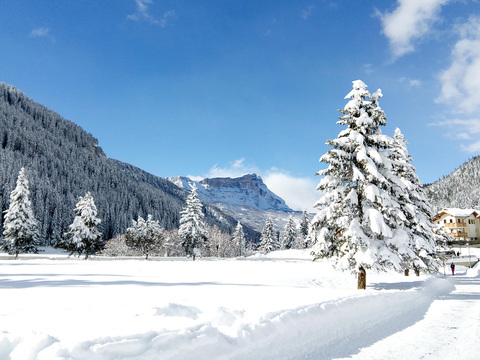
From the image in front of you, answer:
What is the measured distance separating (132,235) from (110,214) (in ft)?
234

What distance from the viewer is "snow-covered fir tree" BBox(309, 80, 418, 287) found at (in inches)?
698

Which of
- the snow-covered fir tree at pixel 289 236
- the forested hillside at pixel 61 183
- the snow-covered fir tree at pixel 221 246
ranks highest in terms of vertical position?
the forested hillside at pixel 61 183

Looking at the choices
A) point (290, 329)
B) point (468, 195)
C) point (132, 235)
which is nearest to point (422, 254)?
point (290, 329)

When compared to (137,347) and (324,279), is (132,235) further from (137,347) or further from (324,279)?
(137,347)

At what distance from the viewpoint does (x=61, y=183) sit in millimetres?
137500

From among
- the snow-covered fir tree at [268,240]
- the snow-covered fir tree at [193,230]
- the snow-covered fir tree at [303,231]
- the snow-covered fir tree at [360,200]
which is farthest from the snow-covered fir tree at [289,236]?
the snow-covered fir tree at [360,200]

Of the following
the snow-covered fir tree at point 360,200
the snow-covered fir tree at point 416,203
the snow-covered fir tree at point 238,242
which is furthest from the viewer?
the snow-covered fir tree at point 238,242

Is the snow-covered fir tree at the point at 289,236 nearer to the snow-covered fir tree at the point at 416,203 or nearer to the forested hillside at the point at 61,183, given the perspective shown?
the snow-covered fir tree at the point at 416,203

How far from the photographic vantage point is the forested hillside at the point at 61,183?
103625 millimetres

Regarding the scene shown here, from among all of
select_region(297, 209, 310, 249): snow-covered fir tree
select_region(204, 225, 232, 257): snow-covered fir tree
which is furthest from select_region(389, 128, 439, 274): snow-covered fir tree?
select_region(204, 225, 232, 257): snow-covered fir tree

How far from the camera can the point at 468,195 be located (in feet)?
592

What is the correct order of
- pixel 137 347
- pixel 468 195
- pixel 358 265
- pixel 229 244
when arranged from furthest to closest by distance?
pixel 468 195 < pixel 229 244 < pixel 358 265 < pixel 137 347

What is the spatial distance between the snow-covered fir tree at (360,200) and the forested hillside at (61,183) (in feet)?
311

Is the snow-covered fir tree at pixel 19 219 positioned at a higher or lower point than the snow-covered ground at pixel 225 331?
higher
